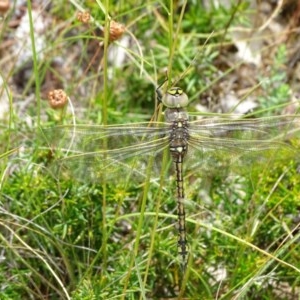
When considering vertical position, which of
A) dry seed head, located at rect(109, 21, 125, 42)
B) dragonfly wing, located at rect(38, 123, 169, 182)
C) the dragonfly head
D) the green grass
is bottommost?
the green grass

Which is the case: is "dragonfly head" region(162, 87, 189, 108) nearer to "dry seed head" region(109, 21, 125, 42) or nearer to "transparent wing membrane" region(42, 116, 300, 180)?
"transparent wing membrane" region(42, 116, 300, 180)

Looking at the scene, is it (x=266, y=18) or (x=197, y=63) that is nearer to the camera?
(x=197, y=63)

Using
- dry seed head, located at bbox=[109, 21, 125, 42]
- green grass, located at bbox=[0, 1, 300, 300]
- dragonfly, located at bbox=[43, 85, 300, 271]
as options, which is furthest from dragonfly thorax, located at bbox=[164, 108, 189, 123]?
dry seed head, located at bbox=[109, 21, 125, 42]

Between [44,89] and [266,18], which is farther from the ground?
[266,18]

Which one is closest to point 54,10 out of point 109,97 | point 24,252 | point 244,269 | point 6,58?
point 6,58

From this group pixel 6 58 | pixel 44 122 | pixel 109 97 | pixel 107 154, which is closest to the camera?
pixel 107 154

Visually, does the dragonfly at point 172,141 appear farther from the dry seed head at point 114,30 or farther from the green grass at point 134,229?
A: the dry seed head at point 114,30

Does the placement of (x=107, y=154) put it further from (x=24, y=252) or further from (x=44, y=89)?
(x=44, y=89)

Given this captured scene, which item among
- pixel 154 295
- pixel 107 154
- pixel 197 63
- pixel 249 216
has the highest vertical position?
pixel 197 63
